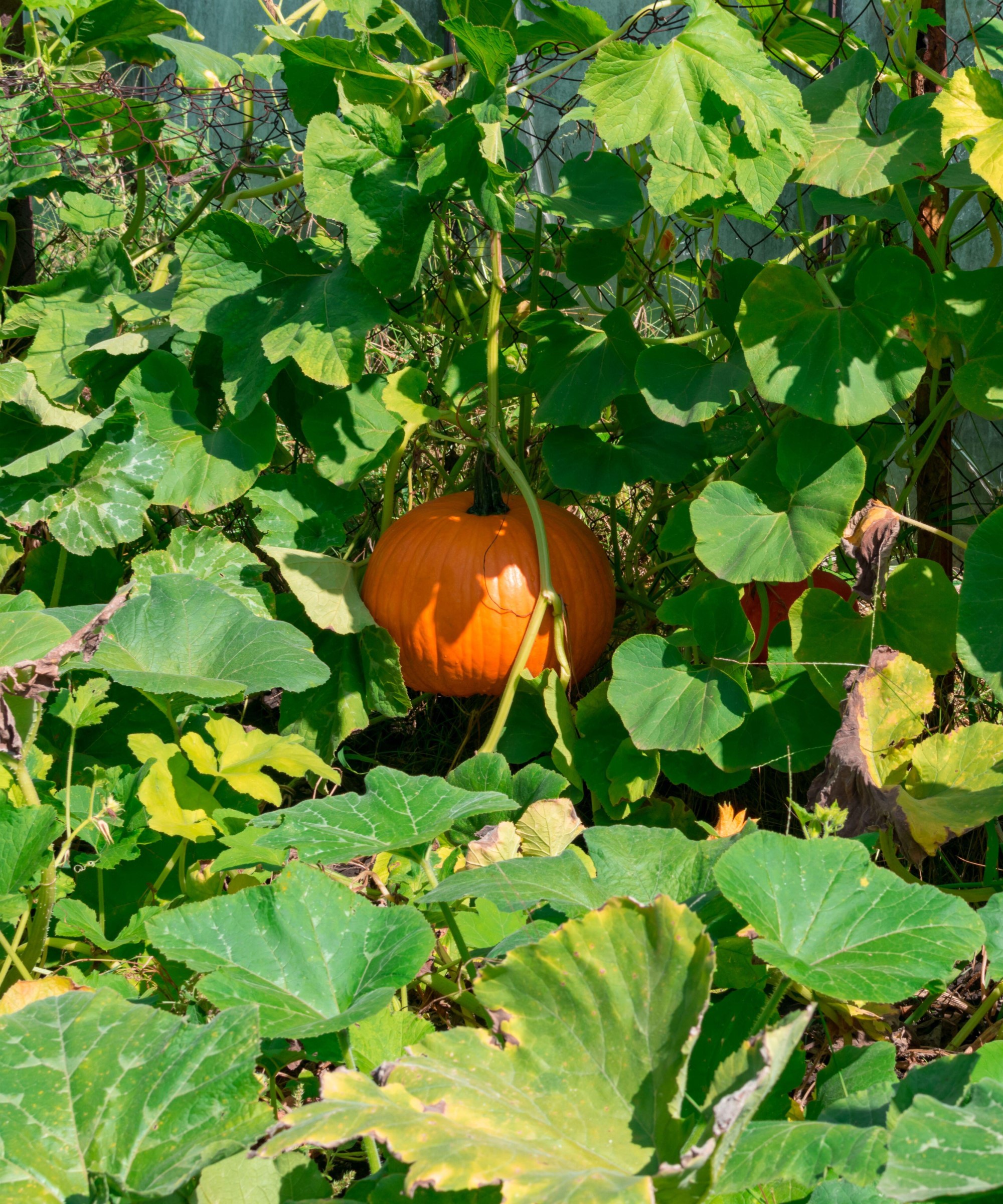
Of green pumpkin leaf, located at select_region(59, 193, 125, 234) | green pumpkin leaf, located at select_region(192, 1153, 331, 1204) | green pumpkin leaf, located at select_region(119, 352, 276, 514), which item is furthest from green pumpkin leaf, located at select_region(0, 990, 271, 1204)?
green pumpkin leaf, located at select_region(59, 193, 125, 234)

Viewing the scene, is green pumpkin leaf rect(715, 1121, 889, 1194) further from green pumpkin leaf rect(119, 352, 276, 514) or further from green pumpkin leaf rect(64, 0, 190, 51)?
green pumpkin leaf rect(64, 0, 190, 51)

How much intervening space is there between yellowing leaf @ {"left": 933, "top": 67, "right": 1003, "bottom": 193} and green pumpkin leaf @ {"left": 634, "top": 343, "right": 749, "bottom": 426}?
41 centimetres

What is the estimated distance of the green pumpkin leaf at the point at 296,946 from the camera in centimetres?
84

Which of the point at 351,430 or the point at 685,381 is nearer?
the point at 685,381

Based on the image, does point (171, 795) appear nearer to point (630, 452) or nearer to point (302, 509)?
point (302, 509)

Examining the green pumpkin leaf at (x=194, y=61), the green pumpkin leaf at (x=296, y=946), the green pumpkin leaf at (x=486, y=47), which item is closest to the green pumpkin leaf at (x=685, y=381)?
the green pumpkin leaf at (x=486, y=47)

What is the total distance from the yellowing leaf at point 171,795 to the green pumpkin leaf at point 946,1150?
78cm

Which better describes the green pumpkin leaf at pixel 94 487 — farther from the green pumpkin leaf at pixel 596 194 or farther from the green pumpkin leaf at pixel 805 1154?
the green pumpkin leaf at pixel 805 1154

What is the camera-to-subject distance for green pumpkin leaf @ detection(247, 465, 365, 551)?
71.8 inches

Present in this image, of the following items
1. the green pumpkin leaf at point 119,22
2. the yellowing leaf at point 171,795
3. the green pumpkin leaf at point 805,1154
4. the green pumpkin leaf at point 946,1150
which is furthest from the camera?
the green pumpkin leaf at point 119,22

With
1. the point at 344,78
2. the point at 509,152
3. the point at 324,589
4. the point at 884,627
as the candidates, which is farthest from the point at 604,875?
the point at 509,152

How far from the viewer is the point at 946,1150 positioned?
0.61m

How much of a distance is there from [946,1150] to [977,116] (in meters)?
1.14

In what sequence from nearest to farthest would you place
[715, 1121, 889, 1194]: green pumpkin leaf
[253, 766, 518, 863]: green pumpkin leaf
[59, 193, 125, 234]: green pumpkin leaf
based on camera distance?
[715, 1121, 889, 1194]: green pumpkin leaf → [253, 766, 518, 863]: green pumpkin leaf → [59, 193, 125, 234]: green pumpkin leaf
